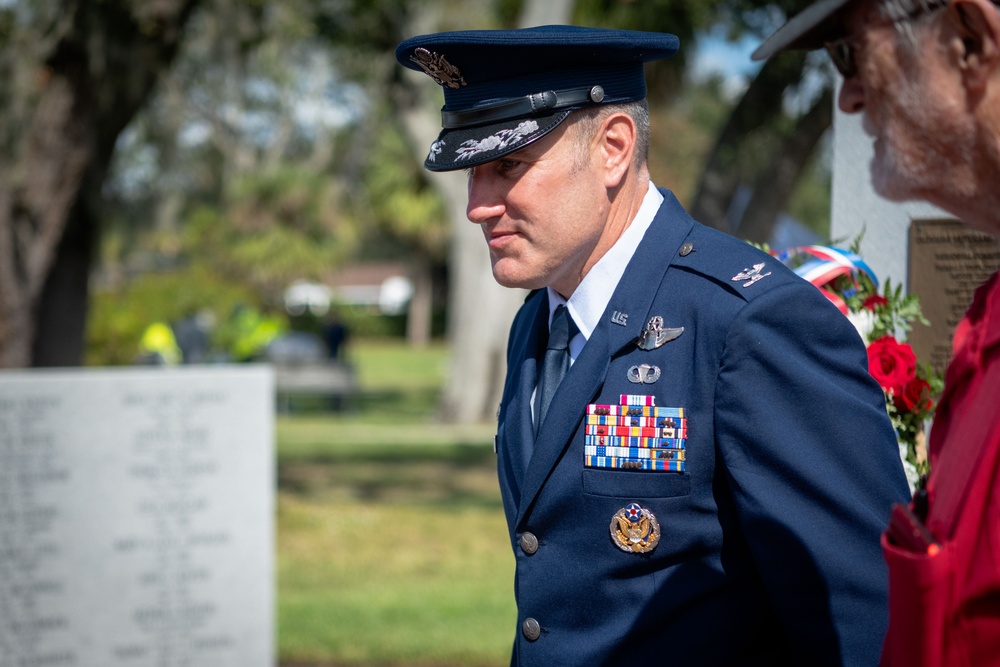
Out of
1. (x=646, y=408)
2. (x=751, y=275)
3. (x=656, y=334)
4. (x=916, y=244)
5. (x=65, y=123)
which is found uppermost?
(x=65, y=123)

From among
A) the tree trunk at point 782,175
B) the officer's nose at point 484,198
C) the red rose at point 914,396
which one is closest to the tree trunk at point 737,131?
the tree trunk at point 782,175

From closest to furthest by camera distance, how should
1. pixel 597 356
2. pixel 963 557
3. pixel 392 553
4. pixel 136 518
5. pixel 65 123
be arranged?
pixel 963 557
pixel 597 356
pixel 136 518
pixel 65 123
pixel 392 553

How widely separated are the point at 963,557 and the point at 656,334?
0.89 meters

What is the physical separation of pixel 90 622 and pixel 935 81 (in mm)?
5070

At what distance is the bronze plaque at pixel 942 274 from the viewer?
8.94 ft

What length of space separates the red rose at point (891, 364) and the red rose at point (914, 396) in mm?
13

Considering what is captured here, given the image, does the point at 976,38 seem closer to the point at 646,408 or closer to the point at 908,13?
the point at 908,13

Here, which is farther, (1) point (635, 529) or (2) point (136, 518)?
(2) point (136, 518)

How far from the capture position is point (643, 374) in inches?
78.5

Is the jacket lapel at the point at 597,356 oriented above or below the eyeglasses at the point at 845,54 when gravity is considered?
below

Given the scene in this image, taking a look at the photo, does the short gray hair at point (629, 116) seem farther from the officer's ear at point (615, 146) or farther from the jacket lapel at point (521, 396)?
the jacket lapel at point (521, 396)

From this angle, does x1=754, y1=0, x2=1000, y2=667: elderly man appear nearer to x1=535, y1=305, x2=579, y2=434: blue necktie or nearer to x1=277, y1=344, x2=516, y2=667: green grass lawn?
x1=535, y1=305, x2=579, y2=434: blue necktie

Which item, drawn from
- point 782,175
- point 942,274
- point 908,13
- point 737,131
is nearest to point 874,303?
point 942,274

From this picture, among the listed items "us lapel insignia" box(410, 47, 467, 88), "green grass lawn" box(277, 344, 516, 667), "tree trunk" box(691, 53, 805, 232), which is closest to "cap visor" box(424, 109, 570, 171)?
"us lapel insignia" box(410, 47, 467, 88)
